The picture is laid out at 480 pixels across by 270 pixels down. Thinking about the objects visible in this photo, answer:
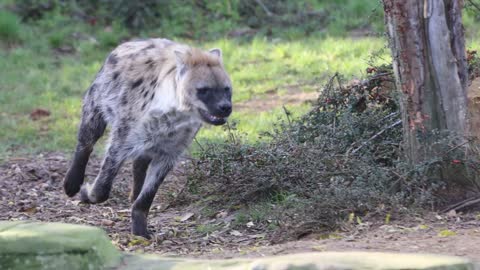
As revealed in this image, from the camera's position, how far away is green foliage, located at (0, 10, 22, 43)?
33.7 ft

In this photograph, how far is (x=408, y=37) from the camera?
4570 mm

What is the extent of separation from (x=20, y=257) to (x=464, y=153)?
2.29 meters

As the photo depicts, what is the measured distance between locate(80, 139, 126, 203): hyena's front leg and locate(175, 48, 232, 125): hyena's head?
0.51 meters

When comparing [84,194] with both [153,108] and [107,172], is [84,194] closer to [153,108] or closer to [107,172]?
[107,172]

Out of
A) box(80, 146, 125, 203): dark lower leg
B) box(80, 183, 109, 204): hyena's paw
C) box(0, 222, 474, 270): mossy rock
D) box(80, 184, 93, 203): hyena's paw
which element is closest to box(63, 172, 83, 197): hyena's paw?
box(80, 184, 93, 203): hyena's paw

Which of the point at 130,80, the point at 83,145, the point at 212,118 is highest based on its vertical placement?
the point at 130,80

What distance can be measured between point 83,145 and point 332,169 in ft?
5.71

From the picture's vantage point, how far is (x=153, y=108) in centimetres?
511

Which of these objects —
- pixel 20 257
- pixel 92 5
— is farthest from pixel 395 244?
pixel 92 5

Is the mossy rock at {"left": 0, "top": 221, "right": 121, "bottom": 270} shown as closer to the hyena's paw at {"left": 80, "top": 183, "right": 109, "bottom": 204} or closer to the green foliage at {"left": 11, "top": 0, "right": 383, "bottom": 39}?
the hyena's paw at {"left": 80, "top": 183, "right": 109, "bottom": 204}

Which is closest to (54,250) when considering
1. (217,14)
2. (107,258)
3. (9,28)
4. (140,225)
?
(107,258)

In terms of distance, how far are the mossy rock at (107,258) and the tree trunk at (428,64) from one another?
4.38 ft

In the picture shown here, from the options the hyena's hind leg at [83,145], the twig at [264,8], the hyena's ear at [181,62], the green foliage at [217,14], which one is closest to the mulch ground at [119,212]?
the hyena's hind leg at [83,145]

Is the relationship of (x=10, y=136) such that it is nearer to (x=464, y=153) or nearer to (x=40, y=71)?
(x=40, y=71)
